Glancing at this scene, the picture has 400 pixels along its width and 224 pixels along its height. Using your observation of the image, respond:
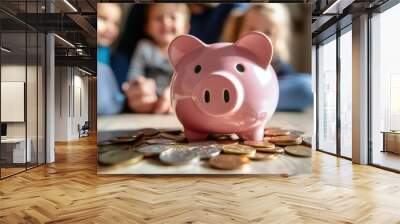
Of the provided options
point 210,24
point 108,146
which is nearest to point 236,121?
point 210,24

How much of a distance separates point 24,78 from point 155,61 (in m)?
2.43

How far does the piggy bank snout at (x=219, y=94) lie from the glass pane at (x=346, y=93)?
3.58 metres

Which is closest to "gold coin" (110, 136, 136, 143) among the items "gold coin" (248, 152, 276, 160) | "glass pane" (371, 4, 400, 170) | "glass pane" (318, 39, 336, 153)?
"gold coin" (248, 152, 276, 160)

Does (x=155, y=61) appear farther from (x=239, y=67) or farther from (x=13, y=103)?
(x=13, y=103)

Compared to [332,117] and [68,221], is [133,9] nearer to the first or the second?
[68,221]

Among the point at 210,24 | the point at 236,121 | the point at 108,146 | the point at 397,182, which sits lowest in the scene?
the point at 397,182

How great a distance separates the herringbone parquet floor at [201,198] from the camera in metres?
3.23

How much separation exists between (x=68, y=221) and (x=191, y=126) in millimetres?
2255

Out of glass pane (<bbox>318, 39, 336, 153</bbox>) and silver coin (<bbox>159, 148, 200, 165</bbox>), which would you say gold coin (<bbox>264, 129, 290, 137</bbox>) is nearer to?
silver coin (<bbox>159, 148, 200, 165</bbox>)

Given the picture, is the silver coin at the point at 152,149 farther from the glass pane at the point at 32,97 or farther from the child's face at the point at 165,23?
the glass pane at the point at 32,97

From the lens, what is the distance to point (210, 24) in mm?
5094

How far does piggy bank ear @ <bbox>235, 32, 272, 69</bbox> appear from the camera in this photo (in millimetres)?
4770

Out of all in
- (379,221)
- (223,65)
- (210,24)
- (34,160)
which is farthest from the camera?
(34,160)

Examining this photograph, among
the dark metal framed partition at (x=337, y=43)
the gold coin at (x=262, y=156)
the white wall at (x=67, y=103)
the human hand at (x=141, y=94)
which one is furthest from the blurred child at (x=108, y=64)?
the white wall at (x=67, y=103)
